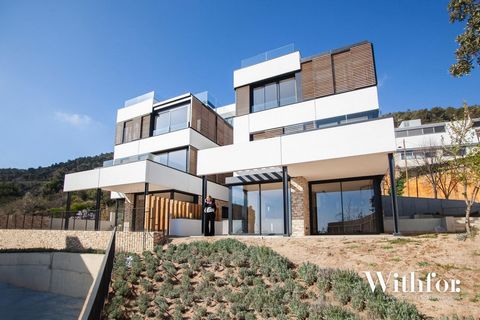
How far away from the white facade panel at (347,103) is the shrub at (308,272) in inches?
396

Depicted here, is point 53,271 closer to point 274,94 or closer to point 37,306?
point 37,306

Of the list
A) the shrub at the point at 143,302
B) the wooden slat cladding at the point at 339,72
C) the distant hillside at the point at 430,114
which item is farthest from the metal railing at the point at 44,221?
the distant hillside at the point at 430,114

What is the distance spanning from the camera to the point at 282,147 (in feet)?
47.1

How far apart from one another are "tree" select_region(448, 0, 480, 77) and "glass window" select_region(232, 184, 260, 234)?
11.2 m

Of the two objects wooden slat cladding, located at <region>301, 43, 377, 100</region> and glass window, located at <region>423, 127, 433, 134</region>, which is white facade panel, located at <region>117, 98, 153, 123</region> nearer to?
wooden slat cladding, located at <region>301, 43, 377, 100</region>

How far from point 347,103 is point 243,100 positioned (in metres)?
6.75

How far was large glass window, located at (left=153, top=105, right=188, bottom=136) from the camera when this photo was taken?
22.8 m

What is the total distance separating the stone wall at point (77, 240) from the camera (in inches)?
526

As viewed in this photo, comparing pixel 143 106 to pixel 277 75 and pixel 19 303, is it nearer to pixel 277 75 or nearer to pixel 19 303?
pixel 277 75

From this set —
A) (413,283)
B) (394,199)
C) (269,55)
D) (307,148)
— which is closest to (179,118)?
(269,55)

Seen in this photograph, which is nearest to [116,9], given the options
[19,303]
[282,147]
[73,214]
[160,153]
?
[282,147]

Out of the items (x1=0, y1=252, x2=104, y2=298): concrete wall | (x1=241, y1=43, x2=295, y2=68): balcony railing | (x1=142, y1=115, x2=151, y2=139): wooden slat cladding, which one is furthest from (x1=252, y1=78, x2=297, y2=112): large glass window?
(x1=0, y1=252, x2=104, y2=298): concrete wall

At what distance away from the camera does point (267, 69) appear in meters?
19.8

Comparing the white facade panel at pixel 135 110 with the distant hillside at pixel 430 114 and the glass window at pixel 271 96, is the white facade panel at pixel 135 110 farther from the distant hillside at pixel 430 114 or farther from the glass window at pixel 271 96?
the distant hillside at pixel 430 114
